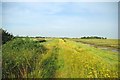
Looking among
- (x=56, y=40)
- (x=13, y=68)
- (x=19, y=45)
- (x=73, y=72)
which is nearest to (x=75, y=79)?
(x=73, y=72)

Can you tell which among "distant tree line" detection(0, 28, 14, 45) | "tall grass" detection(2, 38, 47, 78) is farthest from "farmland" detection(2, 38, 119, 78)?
"distant tree line" detection(0, 28, 14, 45)

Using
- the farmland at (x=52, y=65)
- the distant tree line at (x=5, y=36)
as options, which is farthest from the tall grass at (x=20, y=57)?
the distant tree line at (x=5, y=36)

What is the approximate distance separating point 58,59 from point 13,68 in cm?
190

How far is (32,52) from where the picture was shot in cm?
1120

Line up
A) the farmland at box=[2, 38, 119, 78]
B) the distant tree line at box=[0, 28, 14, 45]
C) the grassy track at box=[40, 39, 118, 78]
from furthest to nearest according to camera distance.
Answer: the distant tree line at box=[0, 28, 14, 45], the farmland at box=[2, 38, 119, 78], the grassy track at box=[40, 39, 118, 78]

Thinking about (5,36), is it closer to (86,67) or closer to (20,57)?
(20,57)

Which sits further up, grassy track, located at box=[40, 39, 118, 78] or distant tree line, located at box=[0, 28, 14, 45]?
distant tree line, located at box=[0, 28, 14, 45]

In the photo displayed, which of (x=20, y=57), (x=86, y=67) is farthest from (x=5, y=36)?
(x=86, y=67)

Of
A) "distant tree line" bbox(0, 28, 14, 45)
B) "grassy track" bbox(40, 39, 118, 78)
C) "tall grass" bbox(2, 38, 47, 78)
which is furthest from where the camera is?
"distant tree line" bbox(0, 28, 14, 45)

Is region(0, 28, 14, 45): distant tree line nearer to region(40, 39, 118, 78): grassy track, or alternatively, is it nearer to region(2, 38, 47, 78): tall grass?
region(2, 38, 47, 78): tall grass

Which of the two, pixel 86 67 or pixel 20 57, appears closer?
pixel 86 67

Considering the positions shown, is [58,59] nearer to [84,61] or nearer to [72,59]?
[72,59]

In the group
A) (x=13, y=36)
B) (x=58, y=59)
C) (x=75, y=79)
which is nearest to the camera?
(x=75, y=79)

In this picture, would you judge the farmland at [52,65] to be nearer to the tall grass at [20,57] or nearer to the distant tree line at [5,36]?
the tall grass at [20,57]
